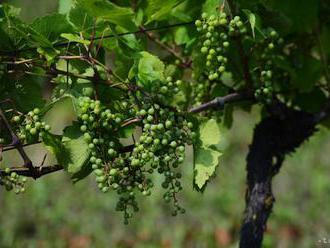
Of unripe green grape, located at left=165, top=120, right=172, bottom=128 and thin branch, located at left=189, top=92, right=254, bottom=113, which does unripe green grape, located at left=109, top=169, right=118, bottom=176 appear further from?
thin branch, located at left=189, top=92, right=254, bottom=113

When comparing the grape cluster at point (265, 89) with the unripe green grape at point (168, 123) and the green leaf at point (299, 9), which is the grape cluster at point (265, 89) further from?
the unripe green grape at point (168, 123)

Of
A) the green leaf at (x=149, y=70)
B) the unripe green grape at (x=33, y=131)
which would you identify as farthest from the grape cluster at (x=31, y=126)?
the green leaf at (x=149, y=70)

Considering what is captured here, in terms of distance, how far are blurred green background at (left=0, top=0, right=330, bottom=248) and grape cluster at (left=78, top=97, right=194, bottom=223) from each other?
2.81 metres

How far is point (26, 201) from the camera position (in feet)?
16.7

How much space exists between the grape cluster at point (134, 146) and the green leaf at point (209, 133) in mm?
46

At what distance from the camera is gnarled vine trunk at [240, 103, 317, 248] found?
1753 millimetres

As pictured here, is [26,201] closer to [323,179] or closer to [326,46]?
[323,179]

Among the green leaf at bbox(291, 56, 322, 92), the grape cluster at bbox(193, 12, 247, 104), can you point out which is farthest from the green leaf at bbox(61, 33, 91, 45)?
the green leaf at bbox(291, 56, 322, 92)

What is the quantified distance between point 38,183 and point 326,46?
12.8 ft

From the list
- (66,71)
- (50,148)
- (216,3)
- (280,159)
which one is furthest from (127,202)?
(280,159)

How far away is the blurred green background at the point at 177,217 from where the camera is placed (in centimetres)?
430

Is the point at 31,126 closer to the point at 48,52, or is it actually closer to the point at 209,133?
the point at 48,52

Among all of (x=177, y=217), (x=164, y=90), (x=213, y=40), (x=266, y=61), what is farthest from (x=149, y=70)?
(x=177, y=217)

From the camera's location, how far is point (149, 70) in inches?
53.2
